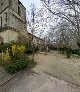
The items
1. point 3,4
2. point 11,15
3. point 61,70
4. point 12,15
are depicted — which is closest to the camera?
point 61,70

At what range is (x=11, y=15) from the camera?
3450 cm

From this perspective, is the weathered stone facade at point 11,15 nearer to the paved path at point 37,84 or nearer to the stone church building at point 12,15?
the stone church building at point 12,15

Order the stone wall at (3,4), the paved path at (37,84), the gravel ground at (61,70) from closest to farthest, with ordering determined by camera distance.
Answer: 1. the paved path at (37,84)
2. the gravel ground at (61,70)
3. the stone wall at (3,4)

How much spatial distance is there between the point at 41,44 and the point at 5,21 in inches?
348

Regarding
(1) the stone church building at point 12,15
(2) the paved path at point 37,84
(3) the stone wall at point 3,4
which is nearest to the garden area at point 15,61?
(2) the paved path at point 37,84

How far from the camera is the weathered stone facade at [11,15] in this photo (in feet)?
112

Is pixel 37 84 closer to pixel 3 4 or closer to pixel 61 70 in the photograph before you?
pixel 61 70

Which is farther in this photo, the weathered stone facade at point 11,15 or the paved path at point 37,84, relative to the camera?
the weathered stone facade at point 11,15

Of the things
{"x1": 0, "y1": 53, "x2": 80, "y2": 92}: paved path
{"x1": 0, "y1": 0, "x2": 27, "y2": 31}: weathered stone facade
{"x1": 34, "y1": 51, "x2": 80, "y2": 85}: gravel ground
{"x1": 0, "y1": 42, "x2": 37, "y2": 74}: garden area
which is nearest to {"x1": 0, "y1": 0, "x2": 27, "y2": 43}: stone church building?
{"x1": 0, "y1": 0, "x2": 27, "y2": 31}: weathered stone facade

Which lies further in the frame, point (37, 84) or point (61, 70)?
point (61, 70)

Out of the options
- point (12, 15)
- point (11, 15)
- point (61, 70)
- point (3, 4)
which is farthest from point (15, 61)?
point (3, 4)

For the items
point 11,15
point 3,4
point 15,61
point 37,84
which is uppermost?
point 3,4

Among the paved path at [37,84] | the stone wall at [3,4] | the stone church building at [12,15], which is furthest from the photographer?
the stone wall at [3,4]

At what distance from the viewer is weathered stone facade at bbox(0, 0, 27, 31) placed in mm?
34156
